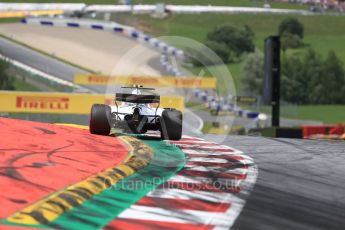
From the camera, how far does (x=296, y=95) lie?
65.3 m

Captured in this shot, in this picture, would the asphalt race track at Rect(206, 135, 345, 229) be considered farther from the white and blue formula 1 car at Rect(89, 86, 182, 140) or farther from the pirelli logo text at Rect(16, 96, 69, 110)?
the pirelli logo text at Rect(16, 96, 69, 110)

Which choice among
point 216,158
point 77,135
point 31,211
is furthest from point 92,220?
point 77,135

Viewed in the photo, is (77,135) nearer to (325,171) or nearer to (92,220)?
(325,171)

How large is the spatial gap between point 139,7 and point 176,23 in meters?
6.53

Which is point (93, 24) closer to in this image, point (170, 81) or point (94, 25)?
point (94, 25)

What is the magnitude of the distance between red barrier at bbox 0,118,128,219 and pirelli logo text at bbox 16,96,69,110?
1476cm

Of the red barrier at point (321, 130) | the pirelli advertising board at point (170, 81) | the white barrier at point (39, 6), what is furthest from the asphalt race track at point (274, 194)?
the white barrier at point (39, 6)

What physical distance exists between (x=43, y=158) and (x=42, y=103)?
19.7m

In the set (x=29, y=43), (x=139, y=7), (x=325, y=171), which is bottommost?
(x=325, y=171)

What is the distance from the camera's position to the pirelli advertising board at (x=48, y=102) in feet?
90.5

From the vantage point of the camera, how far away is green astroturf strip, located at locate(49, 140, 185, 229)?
5.36 meters

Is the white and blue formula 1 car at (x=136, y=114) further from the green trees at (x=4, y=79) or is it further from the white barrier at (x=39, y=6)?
the white barrier at (x=39, y=6)

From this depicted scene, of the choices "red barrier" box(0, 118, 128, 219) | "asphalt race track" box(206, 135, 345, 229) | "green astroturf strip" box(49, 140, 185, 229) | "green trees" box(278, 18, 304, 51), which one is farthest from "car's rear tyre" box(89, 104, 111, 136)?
"green trees" box(278, 18, 304, 51)

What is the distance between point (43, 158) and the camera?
841 centimetres
